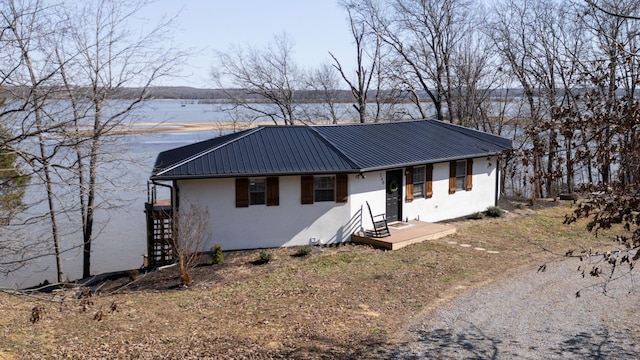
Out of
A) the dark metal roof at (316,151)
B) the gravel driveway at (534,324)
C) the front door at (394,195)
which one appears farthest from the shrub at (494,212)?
the gravel driveway at (534,324)

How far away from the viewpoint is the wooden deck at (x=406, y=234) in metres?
15.1

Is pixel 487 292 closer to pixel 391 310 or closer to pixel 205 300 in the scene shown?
pixel 391 310

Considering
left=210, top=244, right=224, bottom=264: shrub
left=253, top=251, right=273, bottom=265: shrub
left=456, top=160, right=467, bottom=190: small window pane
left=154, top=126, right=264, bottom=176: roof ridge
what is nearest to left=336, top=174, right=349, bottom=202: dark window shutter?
left=253, top=251, right=273, bottom=265: shrub

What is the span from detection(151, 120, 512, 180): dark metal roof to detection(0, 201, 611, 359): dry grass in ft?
7.69

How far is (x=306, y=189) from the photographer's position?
15359 millimetres

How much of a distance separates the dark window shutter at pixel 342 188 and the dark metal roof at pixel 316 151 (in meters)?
0.37

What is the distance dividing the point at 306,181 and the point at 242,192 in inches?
71.4

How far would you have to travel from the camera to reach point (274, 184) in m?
15.1

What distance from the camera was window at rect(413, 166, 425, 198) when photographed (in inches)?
690

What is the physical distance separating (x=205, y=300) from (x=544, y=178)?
7563mm

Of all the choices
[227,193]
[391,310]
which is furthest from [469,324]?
[227,193]

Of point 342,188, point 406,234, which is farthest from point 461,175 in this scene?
point 342,188

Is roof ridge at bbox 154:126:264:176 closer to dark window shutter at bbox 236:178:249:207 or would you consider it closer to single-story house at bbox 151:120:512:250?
single-story house at bbox 151:120:512:250

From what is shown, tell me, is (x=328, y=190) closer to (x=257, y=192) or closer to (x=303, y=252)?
(x=257, y=192)
